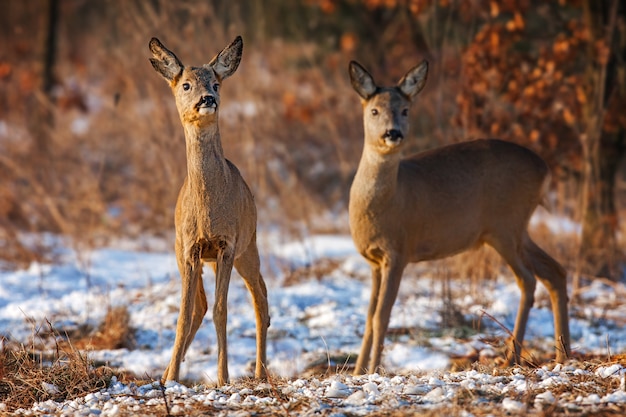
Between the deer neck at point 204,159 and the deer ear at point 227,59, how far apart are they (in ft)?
1.25

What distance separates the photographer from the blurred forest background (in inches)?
394

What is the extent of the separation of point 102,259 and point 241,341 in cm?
357

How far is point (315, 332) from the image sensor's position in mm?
8133

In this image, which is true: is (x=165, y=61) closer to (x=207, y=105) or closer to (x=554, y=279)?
(x=207, y=105)

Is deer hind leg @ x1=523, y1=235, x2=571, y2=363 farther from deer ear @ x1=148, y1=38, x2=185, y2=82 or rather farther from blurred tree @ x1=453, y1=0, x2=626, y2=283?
deer ear @ x1=148, y1=38, x2=185, y2=82

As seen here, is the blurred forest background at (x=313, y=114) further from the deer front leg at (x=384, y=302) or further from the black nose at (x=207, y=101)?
the black nose at (x=207, y=101)

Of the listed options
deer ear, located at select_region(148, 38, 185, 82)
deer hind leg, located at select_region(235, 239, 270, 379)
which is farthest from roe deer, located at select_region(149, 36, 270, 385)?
deer hind leg, located at select_region(235, 239, 270, 379)

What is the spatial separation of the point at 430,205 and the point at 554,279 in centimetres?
123

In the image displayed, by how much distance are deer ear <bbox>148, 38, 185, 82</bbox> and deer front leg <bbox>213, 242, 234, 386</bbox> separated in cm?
107

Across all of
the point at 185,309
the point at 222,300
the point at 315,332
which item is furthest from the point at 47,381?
the point at 315,332

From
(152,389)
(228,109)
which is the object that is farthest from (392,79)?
(152,389)

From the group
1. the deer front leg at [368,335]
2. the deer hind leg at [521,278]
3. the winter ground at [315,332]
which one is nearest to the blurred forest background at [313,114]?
the winter ground at [315,332]

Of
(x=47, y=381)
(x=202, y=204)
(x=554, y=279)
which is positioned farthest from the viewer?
(x=554, y=279)

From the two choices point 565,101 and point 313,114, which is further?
point 313,114
